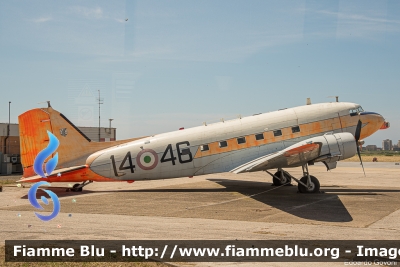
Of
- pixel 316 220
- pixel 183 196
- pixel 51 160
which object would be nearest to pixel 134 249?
pixel 316 220

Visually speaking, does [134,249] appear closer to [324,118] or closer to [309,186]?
[309,186]

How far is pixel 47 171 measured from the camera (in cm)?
2250

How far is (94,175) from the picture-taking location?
76.6 ft

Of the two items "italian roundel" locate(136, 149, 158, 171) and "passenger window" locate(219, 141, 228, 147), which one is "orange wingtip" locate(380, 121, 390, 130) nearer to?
"passenger window" locate(219, 141, 228, 147)

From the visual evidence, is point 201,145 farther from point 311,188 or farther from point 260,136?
point 311,188

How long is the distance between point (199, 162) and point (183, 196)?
2.26 m

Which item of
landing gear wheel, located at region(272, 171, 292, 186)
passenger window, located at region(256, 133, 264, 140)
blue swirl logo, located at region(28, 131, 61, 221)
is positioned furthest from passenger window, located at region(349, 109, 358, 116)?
blue swirl logo, located at region(28, 131, 61, 221)

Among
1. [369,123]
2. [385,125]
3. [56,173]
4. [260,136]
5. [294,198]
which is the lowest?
[294,198]

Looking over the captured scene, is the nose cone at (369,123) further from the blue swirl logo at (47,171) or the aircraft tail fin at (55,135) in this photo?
the blue swirl logo at (47,171)

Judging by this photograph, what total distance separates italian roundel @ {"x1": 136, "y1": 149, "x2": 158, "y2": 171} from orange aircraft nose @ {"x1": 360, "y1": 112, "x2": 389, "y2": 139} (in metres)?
12.6

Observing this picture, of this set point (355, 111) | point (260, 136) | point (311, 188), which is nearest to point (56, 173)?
point (260, 136)

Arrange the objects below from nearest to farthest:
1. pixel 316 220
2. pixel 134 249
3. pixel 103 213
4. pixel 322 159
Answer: pixel 134 249 < pixel 316 220 < pixel 103 213 < pixel 322 159

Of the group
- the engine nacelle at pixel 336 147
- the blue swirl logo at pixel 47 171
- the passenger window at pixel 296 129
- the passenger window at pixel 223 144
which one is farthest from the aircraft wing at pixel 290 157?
the blue swirl logo at pixel 47 171

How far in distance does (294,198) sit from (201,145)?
20.0 feet
